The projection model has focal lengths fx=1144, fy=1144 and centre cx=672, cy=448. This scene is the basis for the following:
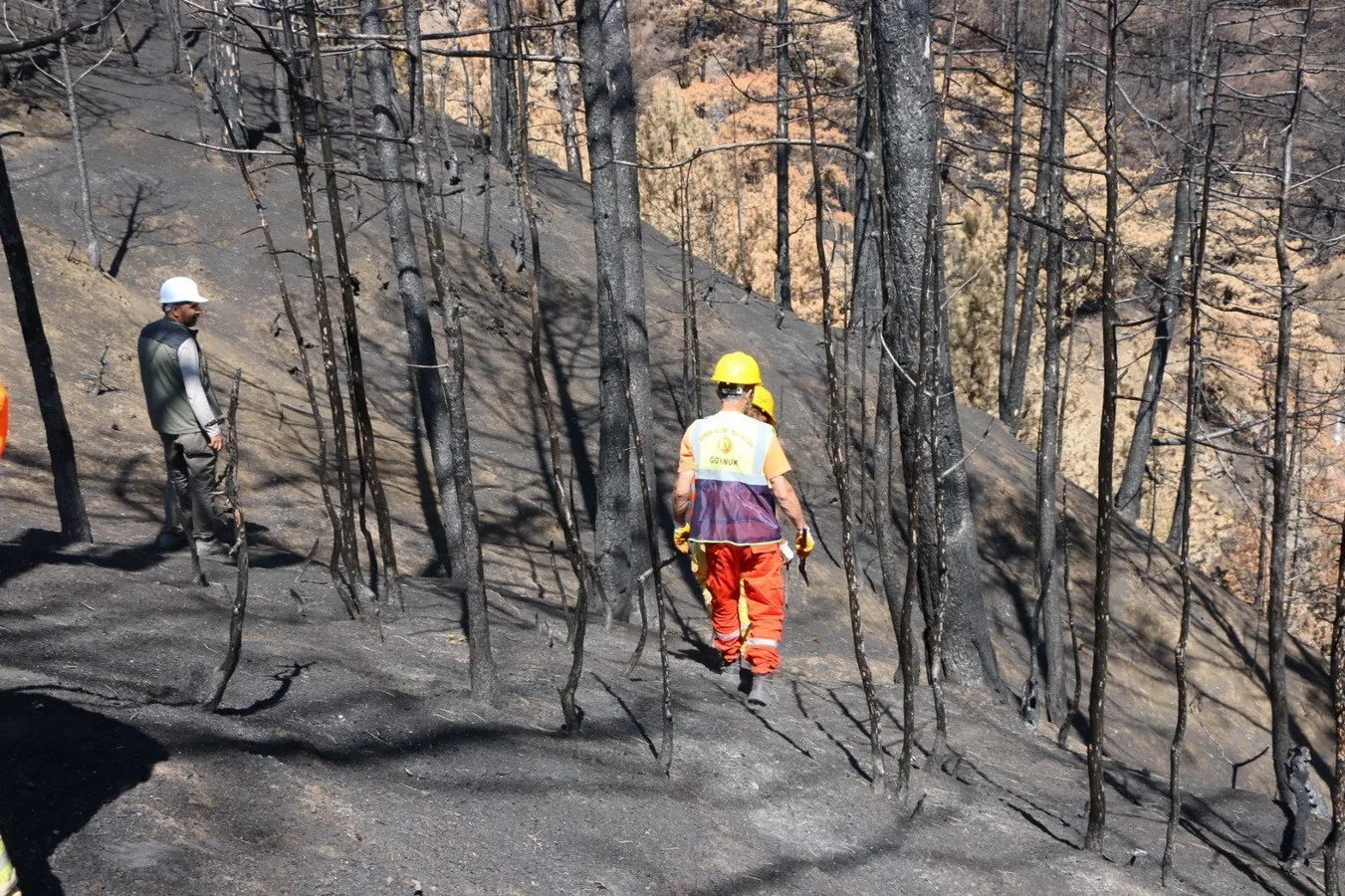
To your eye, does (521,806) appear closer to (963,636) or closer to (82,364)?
(963,636)

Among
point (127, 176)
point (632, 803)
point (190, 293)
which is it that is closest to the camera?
point (632, 803)

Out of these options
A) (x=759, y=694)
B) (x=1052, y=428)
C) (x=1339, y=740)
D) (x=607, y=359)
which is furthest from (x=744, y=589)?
(x=1052, y=428)

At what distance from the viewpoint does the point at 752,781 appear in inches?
199

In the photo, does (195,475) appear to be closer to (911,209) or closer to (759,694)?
(759,694)

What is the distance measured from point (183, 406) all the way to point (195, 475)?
1.35 ft

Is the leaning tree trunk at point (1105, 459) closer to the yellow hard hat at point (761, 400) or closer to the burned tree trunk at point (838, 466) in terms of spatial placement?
the burned tree trunk at point (838, 466)

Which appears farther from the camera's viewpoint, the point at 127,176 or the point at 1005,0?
the point at 1005,0

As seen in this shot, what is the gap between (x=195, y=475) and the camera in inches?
266

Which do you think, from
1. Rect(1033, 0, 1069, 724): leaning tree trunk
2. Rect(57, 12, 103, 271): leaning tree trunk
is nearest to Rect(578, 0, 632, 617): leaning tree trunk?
Rect(1033, 0, 1069, 724): leaning tree trunk

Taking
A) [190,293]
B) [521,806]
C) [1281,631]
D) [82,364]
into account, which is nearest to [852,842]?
[521,806]

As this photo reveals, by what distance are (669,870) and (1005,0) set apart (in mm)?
32525

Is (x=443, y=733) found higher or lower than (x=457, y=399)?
lower

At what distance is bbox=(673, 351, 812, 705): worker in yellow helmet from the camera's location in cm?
600

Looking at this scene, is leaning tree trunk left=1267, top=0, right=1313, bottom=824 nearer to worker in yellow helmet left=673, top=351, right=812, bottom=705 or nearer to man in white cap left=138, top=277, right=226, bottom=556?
worker in yellow helmet left=673, top=351, right=812, bottom=705
